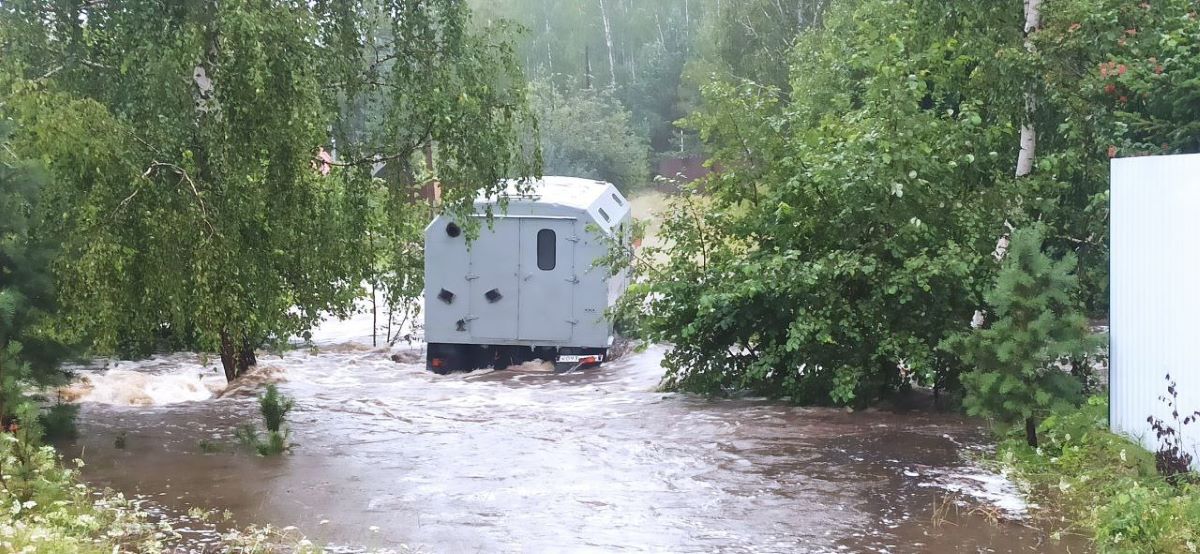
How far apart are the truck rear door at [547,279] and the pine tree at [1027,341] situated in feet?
30.9

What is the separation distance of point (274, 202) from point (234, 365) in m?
6.83

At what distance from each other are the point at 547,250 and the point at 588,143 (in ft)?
93.7

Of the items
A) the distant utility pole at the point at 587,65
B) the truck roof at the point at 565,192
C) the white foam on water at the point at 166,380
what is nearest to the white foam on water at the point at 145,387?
the white foam on water at the point at 166,380

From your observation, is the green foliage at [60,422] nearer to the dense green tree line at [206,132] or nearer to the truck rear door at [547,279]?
the dense green tree line at [206,132]

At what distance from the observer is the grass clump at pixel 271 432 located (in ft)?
36.2

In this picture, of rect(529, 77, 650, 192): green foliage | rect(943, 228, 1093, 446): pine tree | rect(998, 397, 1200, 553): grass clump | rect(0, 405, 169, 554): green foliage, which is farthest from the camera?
rect(529, 77, 650, 192): green foliage

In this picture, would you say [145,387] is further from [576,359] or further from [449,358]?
[576,359]

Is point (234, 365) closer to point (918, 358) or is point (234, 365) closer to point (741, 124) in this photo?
point (741, 124)

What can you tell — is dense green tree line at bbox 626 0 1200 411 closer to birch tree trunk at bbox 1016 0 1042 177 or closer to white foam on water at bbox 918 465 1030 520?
birch tree trunk at bbox 1016 0 1042 177

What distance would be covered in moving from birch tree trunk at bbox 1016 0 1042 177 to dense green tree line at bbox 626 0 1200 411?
2.1 inches

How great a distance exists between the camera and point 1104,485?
8633 millimetres

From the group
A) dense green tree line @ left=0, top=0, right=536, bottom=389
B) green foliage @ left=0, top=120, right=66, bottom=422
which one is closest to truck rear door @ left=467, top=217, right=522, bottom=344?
dense green tree line @ left=0, top=0, right=536, bottom=389

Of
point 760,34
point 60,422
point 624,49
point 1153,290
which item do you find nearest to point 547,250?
point 60,422

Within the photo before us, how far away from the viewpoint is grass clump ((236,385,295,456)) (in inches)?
435
